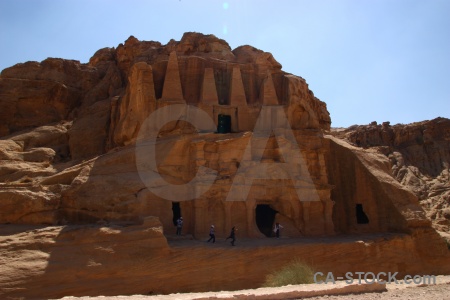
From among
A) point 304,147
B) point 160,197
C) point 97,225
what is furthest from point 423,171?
point 97,225

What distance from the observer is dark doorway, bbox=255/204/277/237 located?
2775cm

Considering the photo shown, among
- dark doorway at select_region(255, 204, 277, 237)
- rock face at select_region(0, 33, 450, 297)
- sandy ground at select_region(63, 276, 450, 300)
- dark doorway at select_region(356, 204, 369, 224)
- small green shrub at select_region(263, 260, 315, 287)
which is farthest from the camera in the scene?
dark doorway at select_region(356, 204, 369, 224)

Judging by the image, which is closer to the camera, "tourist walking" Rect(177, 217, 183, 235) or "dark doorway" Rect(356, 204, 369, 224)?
"tourist walking" Rect(177, 217, 183, 235)

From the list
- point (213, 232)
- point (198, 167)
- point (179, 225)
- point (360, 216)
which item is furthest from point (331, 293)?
point (360, 216)

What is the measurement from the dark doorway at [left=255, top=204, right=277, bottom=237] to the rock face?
3.4 inches

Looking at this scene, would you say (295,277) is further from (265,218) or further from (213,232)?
(265,218)

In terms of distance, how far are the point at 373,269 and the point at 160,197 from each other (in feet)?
37.2

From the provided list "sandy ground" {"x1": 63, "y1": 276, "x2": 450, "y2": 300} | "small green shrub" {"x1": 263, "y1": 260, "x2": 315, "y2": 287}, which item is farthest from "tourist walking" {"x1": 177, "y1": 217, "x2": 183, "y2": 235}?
"sandy ground" {"x1": 63, "y1": 276, "x2": 450, "y2": 300}

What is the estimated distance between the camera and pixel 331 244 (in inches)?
852

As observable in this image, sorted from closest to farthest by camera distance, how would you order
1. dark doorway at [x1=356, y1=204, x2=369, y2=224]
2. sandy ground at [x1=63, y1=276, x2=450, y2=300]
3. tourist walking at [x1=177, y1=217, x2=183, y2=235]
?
sandy ground at [x1=63, y1=276, x2=450, y2=300] → tourist walking at [x1=177, y1=217, x2=183, y2=235] → dark doorway at [x1=356, y1=204, x2=369, y2=224]

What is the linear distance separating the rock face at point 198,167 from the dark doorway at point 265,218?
0.28ft

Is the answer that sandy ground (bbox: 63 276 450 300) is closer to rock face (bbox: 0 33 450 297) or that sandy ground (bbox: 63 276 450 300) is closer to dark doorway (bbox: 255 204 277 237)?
rock face (bbox: 0 33 450 297)

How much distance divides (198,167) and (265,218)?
7.14m

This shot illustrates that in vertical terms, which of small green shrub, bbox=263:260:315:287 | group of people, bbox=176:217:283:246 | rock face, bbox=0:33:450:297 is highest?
rock face, bbox=0:33:450:297
